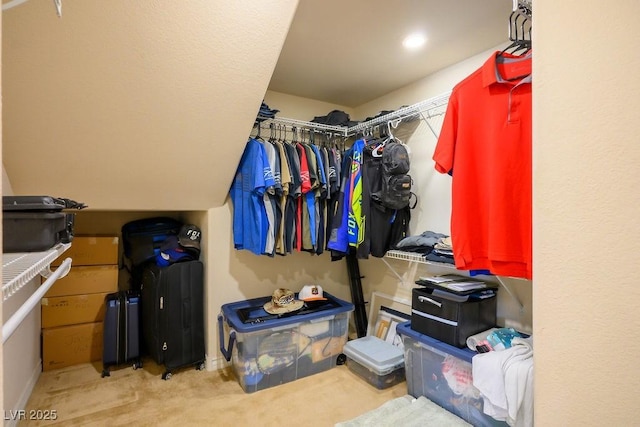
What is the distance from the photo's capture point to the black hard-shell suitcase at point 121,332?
230 cm

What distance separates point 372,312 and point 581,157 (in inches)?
98.5

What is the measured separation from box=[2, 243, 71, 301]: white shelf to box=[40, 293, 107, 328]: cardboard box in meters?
1.54

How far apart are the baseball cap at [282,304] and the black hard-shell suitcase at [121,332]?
0.96 metres

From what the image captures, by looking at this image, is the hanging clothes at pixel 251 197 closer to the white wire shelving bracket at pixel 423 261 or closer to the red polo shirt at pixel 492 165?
the white wire shelving bracket at pixel 423 261

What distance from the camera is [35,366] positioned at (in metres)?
2.19

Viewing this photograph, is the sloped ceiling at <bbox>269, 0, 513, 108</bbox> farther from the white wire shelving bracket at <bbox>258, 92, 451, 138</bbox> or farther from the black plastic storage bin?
the black plastic storage bin

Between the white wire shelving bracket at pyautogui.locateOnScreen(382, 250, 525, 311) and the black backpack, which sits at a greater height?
the black backpack

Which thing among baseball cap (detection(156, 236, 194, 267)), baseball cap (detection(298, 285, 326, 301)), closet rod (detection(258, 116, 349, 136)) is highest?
closet rod (detection(258, 116, 349, 136))

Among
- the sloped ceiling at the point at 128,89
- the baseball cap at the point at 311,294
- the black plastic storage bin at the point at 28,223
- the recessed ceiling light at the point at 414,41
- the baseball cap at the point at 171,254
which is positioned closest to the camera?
the black plastic storage bin at the point at 28,223

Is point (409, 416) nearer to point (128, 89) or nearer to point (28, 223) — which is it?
point (28, 223)

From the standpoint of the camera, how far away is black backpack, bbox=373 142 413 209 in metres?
2.11

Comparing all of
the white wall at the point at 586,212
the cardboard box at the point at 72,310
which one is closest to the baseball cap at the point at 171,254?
the cardboard box at the point at 72,310

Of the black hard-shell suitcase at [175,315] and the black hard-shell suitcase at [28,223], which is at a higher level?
the black hard-shell suitcase at [28,223]

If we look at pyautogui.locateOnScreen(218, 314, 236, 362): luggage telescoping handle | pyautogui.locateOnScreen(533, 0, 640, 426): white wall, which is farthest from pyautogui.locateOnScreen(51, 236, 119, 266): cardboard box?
pyautogui.locateOnScreen(533, 0, 640, 426): white wall
